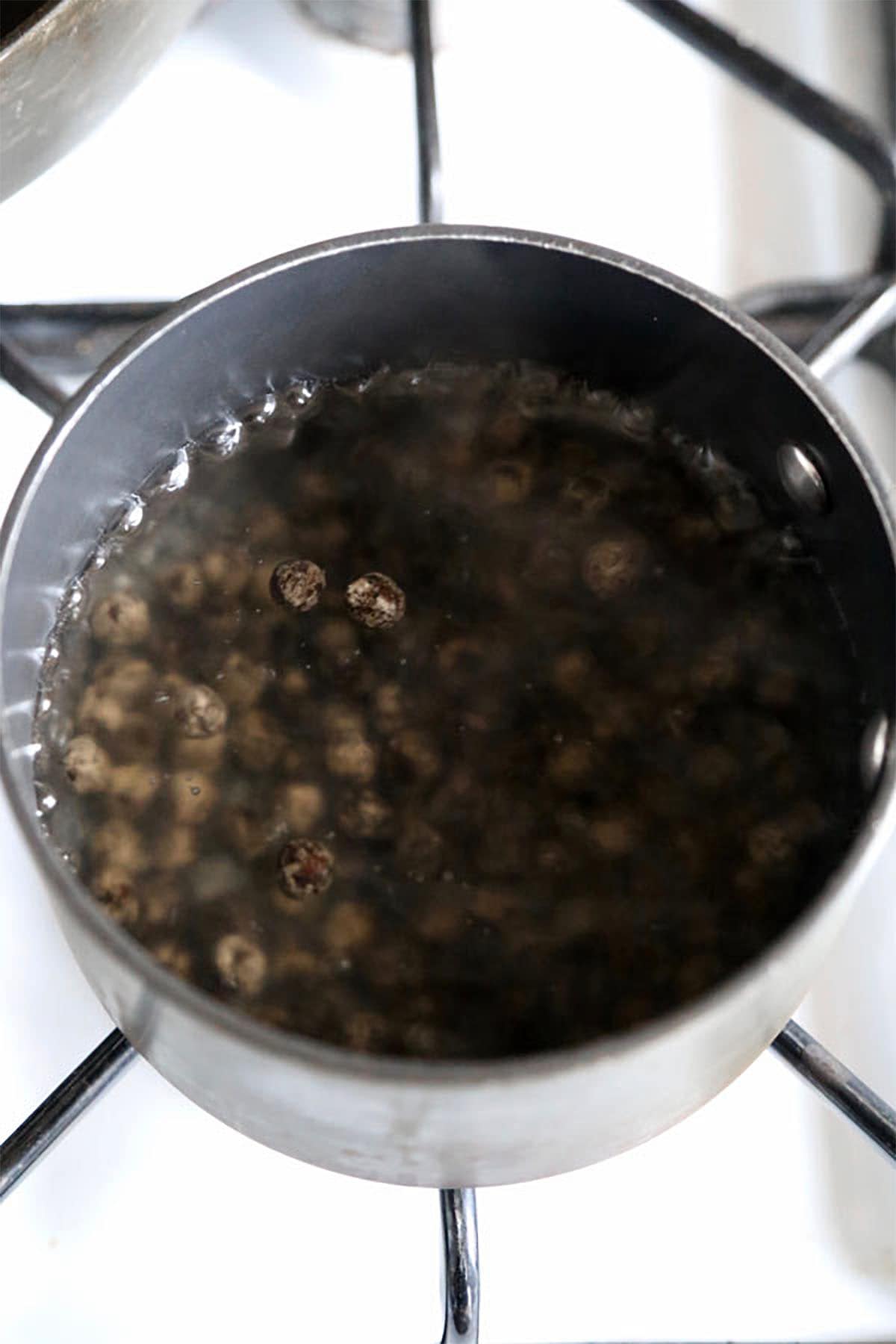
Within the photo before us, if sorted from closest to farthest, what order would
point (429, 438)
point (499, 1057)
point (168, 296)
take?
point (499, 1057)
point (429, 438)
point (168, 296)

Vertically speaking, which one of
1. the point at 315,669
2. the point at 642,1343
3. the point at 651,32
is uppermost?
the point at 651,32

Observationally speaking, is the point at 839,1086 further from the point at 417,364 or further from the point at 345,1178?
the point at 417,364

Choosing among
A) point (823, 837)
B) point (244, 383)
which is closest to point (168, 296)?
point (244, 383)

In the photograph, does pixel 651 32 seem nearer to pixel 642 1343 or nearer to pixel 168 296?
pixel 168 296

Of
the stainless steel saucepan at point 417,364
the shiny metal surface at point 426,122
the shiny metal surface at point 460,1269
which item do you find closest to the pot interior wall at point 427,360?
the stainless steel saucepan at point 417,364

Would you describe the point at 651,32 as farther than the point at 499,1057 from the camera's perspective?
Yes

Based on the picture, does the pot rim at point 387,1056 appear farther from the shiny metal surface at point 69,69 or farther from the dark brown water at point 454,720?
the shiny metal surface at point 69,69

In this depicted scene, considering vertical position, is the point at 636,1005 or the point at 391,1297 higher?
the point at 636,1005

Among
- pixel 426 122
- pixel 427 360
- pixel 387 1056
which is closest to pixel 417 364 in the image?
pixel 427 360
